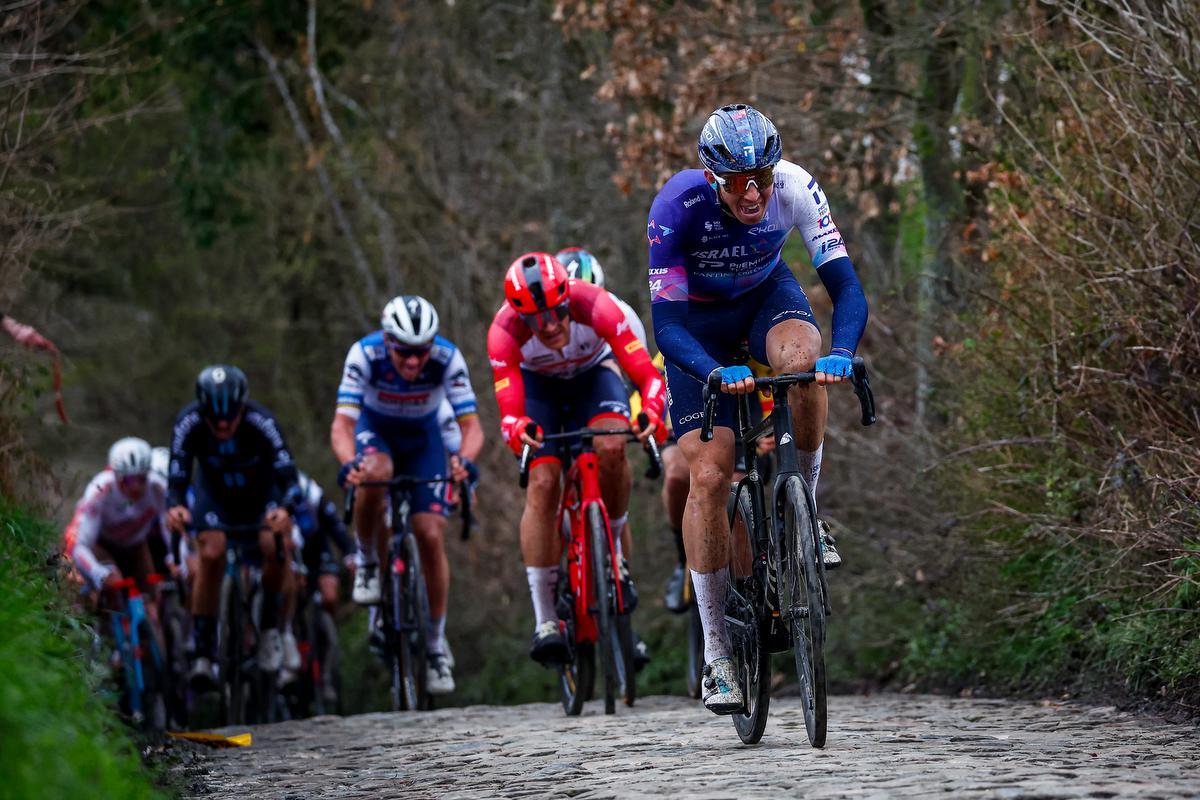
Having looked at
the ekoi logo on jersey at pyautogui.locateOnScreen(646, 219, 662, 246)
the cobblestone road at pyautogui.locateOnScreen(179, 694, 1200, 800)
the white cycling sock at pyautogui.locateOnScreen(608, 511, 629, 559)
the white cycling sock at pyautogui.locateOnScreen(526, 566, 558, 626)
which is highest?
the ekoi logo on jersey at pyautogui.locateOnScreen(646, 219, 662, 246)

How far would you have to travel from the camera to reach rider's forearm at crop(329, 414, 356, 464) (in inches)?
461

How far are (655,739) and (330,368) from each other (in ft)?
63.8

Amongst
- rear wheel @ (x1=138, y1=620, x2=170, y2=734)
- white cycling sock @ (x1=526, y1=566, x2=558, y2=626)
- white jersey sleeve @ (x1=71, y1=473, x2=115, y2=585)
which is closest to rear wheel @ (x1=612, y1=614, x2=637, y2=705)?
white cycling sock @ (x1=526, y1=566, x2=558, y2=626)

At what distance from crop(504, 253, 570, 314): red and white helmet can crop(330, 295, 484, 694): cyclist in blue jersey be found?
6.58 feet

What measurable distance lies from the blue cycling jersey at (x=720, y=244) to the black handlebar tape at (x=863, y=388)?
0.60m

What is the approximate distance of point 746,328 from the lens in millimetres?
7785

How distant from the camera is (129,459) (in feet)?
48.2

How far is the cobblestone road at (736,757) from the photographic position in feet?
19.3

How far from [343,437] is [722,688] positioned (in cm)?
515

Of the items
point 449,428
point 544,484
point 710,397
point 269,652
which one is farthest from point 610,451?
point 269,652

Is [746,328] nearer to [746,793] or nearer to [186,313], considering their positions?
[746,793]

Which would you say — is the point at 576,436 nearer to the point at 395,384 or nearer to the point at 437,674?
the point at 395,384

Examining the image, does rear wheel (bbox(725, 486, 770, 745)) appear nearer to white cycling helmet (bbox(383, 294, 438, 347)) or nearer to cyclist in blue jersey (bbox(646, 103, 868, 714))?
cyclist in blue jersey (bbox(646, 103, 868, 714))

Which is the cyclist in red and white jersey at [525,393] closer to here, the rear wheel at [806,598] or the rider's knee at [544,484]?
the rider's knee at [544,484]
